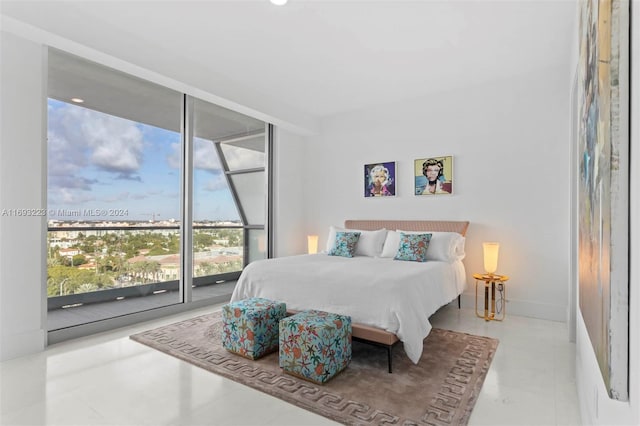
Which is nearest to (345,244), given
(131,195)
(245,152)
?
(245,152)

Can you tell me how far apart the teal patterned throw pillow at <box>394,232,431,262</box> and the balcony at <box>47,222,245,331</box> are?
8.05 ft

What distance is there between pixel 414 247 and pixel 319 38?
243cm

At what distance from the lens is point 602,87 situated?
1164 mm

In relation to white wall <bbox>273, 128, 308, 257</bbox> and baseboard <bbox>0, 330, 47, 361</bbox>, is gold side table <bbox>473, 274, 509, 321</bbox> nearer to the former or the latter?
white wall <bbox>273, 128, 308, 257</bbox>

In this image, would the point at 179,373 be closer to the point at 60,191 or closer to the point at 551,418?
the point at 60,191

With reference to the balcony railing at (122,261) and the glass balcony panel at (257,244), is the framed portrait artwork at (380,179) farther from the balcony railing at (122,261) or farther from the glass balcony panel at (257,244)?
the balcony railing at (122,261)

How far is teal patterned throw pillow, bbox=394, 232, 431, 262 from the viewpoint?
3.93 m

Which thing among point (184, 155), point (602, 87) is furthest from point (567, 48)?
point (184, 155)

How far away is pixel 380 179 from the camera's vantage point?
206 inches

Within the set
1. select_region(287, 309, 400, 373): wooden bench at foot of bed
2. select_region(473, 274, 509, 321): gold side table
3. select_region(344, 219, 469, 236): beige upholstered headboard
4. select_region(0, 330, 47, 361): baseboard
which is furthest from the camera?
select_region(344, 219, 469, 236): beige upholstered headboard

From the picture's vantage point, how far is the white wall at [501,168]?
3.97m

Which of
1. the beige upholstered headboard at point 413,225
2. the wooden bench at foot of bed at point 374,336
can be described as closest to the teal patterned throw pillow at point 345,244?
the beige upholstered headboard at point 413,225

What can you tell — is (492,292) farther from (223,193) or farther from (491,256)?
(223,193)

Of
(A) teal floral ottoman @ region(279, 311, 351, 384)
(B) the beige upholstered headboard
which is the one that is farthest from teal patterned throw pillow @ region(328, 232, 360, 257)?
(A) teal floral ottoman @ region(279, 311, 351, 384)
